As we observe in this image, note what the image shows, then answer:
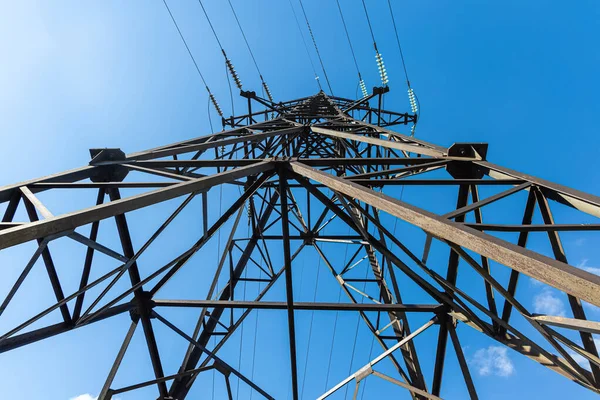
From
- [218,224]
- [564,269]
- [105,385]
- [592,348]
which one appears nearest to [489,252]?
[564,269]

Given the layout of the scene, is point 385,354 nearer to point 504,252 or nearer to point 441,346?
point 441,346

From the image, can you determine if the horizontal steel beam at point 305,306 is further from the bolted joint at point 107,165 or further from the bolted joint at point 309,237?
the bolted joint at point 309,237

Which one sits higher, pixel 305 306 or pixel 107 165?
pixel 107 165

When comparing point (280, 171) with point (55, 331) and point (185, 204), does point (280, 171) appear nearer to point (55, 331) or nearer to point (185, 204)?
point (185, 204)

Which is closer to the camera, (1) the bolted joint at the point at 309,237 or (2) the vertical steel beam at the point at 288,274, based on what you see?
(2) the vertical steel beam at the point at 288,274

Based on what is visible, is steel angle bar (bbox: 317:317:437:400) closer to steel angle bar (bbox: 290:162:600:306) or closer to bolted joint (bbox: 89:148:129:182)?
steel angle bar (bbox: 290:162:600:306)

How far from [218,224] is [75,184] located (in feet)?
6.70

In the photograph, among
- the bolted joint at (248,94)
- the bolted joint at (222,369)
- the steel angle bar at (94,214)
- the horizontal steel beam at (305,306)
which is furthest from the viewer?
the bolted joint at (248,94)

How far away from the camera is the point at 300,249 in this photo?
408 inches

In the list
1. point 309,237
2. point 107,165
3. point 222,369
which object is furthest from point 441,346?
point 107,165

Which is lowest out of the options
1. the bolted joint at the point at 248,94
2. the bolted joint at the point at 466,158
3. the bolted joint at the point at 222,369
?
the bolted joint at the point at 222,369

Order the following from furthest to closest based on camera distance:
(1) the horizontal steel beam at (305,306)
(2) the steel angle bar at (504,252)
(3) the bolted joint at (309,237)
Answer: (3) the bolted joint at (309,237)
(1) the horizontal steel beam at (305,306)
(2) the steel angle bar at (504,252)

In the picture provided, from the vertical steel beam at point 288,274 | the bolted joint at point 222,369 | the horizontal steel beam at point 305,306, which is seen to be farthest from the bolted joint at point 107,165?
the bolted joint at point 222,369

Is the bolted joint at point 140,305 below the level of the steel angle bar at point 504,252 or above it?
above
